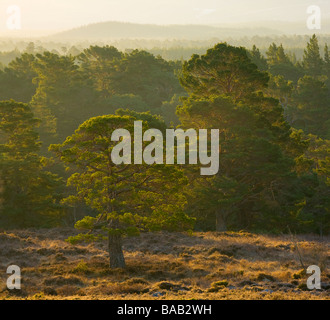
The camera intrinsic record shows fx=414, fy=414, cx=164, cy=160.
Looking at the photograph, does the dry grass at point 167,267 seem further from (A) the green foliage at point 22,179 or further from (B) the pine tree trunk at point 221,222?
(A) the green foliage at point 22,179

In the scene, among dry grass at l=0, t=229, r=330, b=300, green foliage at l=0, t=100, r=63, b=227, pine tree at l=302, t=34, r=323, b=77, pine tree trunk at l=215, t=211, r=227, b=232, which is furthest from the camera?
pine tree at l=302, t=34, r=323, b=77

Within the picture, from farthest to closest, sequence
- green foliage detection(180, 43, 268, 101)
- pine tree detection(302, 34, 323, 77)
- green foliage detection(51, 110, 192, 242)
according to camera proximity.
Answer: pine tree detection(302, 34, 323, 77) < green foliage detection(180, 43, 268, 101) < green foliage detection(51, 110, 192, 242)

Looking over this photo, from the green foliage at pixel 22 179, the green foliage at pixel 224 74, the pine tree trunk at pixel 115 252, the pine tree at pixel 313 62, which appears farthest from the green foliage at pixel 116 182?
the pine tree at pixel 313 62

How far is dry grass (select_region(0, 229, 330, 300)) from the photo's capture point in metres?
15.9

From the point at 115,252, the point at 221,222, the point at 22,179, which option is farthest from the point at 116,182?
the point at 22,179

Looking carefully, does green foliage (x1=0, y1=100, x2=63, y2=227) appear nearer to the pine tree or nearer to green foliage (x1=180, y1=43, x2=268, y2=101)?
green foliage (x1=180, y1=43, x2=268, y2=101)

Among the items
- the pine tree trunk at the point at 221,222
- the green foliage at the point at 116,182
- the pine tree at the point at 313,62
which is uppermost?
the pine tree at the point at 313,62

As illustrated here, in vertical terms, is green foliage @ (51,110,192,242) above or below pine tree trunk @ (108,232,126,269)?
above

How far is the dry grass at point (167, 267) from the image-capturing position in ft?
52.2

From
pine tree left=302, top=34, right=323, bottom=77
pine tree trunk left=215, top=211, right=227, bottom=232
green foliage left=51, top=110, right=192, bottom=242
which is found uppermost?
pine tree left=302, top=34, right=323, bottom=77

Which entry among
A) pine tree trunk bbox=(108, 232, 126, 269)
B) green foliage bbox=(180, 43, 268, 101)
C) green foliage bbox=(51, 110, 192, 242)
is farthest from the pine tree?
pine tree trunk bbox=(108, 232, 126, 269)

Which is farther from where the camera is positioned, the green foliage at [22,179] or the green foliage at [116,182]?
the green foliage at [22,179]

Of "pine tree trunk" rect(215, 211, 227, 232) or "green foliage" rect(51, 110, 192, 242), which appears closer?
"green foliage" rect(51, 110, 192, 242)
